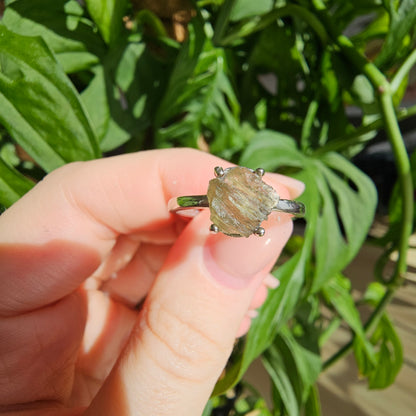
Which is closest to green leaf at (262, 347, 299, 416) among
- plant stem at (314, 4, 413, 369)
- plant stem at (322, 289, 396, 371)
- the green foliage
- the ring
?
the green foliage

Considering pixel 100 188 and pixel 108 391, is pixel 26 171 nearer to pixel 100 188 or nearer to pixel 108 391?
pixel 100 188

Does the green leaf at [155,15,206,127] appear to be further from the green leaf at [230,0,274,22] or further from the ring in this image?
the ring

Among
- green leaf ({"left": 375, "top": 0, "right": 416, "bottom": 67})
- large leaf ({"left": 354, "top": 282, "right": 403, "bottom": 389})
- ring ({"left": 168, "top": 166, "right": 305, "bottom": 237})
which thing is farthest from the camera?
large leaf ({"left": 354, "top": 282, "right": 403, "bottom": 389})

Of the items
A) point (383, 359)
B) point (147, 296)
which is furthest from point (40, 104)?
point (383, 359)

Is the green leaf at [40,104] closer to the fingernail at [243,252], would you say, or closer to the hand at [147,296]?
the hand at [147,296]

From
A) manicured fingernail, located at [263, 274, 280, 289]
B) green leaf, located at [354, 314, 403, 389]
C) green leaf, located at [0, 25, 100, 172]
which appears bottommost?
green leaf, located at [354, 314, 403, 389]

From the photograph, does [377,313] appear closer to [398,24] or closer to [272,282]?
[272,282]

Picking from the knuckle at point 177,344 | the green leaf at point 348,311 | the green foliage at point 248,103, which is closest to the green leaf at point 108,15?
the green foliage at point 248,103
